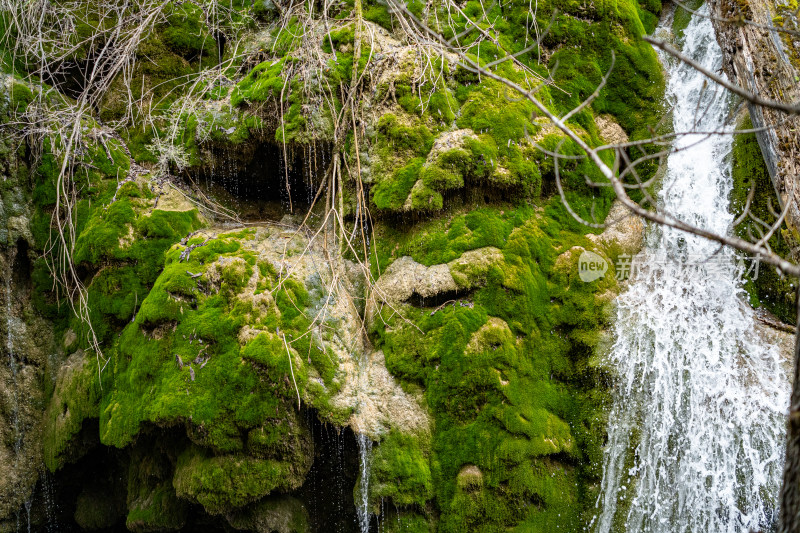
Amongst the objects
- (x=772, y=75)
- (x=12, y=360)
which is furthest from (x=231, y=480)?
(x=772, y=75)

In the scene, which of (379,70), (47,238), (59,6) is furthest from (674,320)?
(59,6)

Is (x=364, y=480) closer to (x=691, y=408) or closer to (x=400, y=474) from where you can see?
(x=400, y=474)

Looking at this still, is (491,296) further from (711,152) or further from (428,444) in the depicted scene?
(711,152)

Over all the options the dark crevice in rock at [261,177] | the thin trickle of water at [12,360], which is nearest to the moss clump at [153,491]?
the thin trickle of water at [12,360]

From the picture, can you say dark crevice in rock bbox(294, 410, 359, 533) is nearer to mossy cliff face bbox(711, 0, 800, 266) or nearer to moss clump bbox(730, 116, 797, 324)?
mossy cliff face bbox(711, 0, 800, 266)

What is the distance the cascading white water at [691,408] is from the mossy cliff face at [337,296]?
240 mm

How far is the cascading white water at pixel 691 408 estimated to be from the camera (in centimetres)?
416

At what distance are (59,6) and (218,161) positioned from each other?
2.68 meters

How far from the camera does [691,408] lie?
4.41m

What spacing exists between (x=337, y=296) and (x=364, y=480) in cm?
145

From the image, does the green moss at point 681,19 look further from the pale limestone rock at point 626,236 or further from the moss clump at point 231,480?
the moss clump at point 231,480

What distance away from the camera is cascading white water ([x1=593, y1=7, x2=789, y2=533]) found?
13.7 ft

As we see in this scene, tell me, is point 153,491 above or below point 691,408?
below

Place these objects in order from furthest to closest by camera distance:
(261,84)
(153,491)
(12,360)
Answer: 1. (261,84)
2. (12,360)
3. (153,491)
